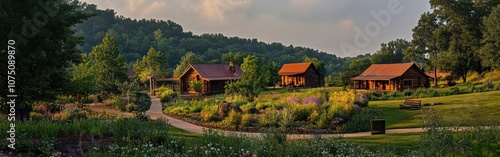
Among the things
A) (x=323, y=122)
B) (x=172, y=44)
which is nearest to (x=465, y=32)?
(x=323, y=122)

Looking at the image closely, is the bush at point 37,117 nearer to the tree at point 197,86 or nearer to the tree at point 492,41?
the tree at point 197,86

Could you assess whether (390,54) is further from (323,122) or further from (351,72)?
(323,122)

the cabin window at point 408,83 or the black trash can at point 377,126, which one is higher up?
the cabin window at point 408,83

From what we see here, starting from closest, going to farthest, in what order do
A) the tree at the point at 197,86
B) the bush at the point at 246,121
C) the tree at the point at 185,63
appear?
the bush at the point at 246,121
the tree at the point at 197,86
the tree at the point at 185,63

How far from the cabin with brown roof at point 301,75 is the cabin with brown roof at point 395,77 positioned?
12.8 metres

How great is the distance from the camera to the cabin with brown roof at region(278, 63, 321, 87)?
6200 cm

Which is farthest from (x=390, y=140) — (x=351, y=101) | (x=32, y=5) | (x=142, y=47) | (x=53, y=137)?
(x=142, y=47)

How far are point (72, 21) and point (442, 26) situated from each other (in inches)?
2031

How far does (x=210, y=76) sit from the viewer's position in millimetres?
49062

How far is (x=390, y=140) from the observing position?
12.8 metres

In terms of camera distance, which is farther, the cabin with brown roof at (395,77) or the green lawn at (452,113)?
the cabin with brown roof at (395,77)

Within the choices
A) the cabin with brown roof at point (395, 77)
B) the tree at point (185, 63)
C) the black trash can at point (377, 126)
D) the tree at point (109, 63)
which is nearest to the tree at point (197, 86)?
the tree at point (109, 63)

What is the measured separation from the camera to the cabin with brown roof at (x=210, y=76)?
48781 mm

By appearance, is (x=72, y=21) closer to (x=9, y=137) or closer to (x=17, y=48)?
(x=17, y=48)
